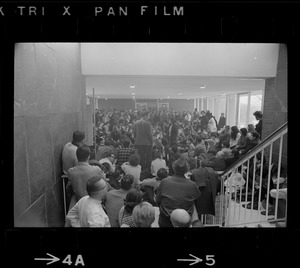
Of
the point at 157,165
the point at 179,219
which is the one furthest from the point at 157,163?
the point at 179,219

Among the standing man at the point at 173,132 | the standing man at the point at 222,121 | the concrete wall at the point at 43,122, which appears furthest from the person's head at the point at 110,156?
the standing man at the point at 222,121

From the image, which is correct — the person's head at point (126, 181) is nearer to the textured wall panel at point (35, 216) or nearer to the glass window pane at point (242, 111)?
the textured wall panel at point (35, 216)

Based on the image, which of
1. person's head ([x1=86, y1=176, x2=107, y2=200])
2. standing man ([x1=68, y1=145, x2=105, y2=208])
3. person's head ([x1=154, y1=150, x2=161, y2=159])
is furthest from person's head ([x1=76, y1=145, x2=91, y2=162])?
person's head ([x1=154, y1=150, x2=161, y2=159])

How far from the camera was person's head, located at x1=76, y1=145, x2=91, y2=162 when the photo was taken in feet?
3.78

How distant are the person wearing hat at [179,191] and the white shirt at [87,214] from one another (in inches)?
13.8

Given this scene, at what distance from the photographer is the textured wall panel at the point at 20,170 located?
0.93m

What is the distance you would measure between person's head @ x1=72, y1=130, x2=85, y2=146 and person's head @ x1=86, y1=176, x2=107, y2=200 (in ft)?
0.61

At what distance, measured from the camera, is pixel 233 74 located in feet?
3.81

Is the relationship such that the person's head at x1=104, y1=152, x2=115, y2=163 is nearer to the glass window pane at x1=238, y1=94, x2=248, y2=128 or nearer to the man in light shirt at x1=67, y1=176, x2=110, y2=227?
the man in light shirt at x1=67, y1=176, x2=110, y2=227
